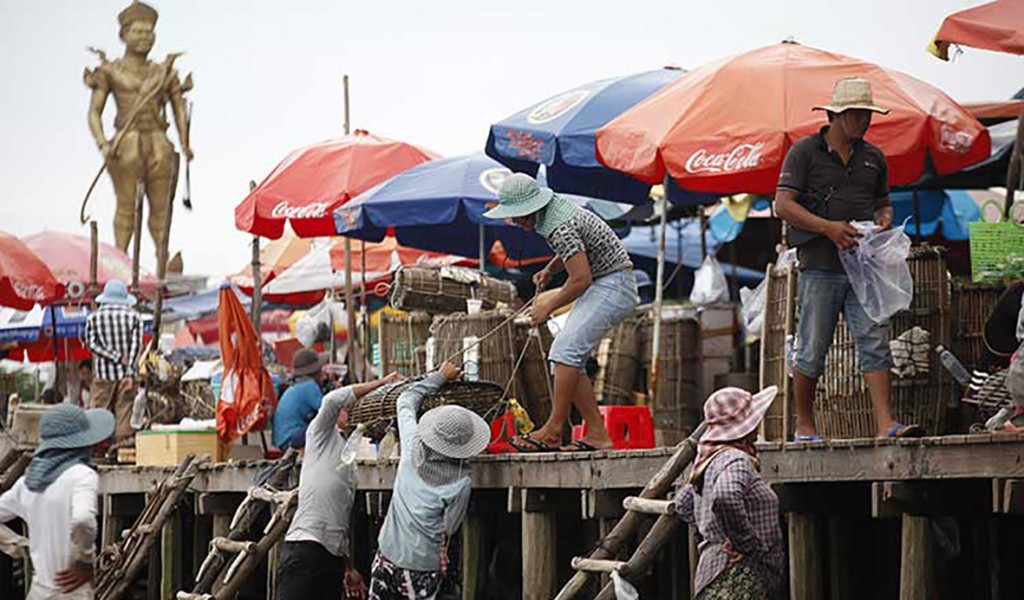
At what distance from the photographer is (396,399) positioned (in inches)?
442

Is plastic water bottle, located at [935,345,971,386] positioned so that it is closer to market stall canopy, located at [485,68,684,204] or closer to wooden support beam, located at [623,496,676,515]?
wooden support beam, located at [623,496,676,515]

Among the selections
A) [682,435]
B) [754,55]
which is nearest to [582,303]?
[754,55]

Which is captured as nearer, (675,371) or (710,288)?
(675,371)

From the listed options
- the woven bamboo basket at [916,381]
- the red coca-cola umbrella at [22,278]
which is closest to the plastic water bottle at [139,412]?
the red coca-cola umbrella at [22,278]

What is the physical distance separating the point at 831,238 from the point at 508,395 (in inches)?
144

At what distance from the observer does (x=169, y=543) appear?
48.3 feet

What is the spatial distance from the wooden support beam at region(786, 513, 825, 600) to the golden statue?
1439 cm

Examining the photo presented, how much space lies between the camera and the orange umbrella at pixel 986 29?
1034 centimetres

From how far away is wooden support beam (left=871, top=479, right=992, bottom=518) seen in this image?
8.52 metres

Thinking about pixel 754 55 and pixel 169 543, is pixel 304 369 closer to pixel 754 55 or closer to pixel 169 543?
pixel 169 543

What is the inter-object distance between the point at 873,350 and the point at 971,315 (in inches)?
78.1

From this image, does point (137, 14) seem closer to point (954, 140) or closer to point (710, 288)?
point (710, 288)

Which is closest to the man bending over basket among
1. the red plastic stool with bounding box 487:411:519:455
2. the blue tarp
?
the red plastic stool with bounding box 487:411:519:455

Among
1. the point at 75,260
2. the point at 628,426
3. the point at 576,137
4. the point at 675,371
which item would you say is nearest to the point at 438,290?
the point at 576,137
